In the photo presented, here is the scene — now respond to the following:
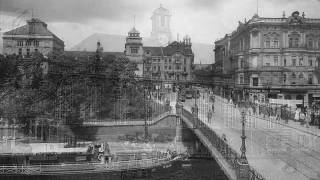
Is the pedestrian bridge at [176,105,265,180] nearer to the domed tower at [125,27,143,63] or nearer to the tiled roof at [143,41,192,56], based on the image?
the domed tower at [125,27,143,63]

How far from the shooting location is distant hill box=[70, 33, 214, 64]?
54.4 metres

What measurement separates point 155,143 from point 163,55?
3863cm

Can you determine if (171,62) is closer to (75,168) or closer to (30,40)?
(30,40)

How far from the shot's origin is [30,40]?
53594 mm

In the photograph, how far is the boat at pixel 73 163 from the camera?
2680 cm

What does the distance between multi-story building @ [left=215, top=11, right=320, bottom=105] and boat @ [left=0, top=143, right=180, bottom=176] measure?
53.3ft

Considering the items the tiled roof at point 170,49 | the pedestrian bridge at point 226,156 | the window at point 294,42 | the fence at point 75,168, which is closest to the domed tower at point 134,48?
the tiled roof at point 170,49

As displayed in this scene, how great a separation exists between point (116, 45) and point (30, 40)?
15.4 m

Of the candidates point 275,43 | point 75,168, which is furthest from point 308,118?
point 275,43

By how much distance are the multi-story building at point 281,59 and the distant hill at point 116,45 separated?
17701 mm

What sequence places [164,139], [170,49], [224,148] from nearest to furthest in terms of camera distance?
[224,148]
[164,139]
[170,49]

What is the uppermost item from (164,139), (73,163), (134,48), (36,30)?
(36,30)

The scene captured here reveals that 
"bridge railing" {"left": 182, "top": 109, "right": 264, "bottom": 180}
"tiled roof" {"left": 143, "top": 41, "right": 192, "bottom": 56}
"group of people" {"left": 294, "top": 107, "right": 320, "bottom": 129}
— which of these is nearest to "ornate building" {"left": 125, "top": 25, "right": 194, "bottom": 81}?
"tiled roof" {"left": 143, "top": 41, "right": 192, "bottom": 56}

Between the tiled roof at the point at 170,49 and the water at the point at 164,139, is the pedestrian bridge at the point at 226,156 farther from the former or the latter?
the tiled roof at the point at 170,49
